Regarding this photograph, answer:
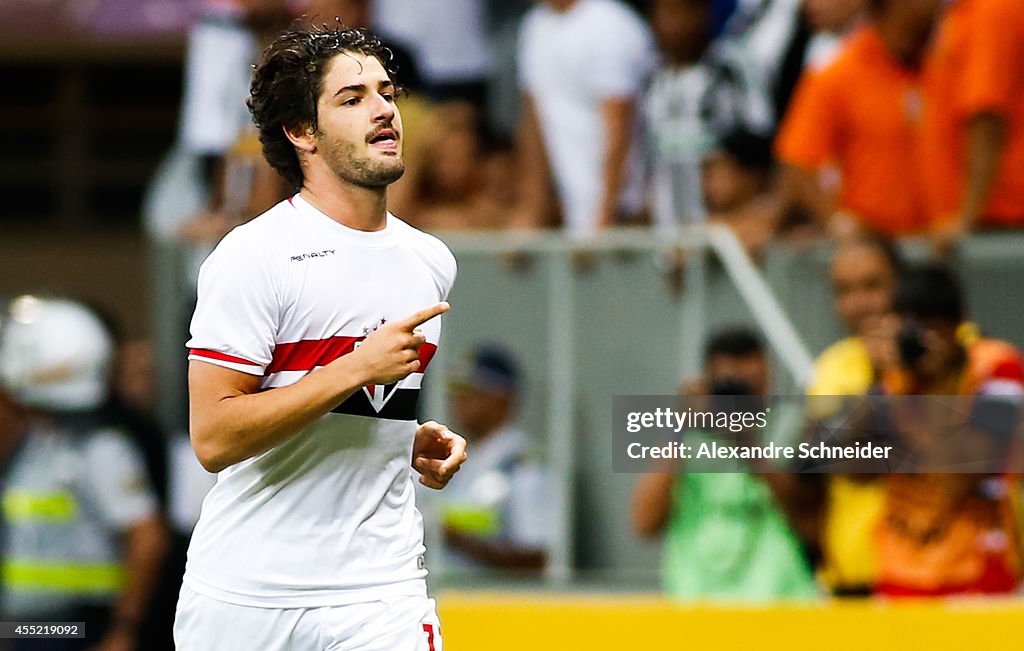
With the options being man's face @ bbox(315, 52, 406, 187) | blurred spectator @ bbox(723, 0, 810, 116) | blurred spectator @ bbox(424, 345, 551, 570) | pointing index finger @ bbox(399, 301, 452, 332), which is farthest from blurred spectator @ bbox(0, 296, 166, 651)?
pointing index finger @ bbox(399, 301, 452, 332)

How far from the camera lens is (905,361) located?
6.50 m

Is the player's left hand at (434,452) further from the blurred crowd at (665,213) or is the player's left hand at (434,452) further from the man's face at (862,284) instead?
the man's face at (862,284)

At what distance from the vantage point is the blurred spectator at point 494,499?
7578 millimetres

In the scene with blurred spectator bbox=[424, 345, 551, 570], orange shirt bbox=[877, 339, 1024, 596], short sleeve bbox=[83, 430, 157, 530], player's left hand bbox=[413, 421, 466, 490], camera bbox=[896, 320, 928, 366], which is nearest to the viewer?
player's left hand bbox=[413, 421, 466, 490]

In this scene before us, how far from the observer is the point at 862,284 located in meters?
6.91

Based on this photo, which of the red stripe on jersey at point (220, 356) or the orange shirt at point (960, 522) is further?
the orange shirt at point (960, 522)

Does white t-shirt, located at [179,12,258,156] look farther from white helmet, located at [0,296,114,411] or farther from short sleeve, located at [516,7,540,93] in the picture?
short sleeve, located at [516,7,540,93]

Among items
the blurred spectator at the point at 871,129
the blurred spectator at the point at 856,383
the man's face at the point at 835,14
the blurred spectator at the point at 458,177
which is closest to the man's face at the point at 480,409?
the blurred spectator at the point at 458,177

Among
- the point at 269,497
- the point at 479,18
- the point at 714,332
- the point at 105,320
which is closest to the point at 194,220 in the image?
the point at 105,320

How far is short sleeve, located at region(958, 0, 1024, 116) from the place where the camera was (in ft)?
23.3

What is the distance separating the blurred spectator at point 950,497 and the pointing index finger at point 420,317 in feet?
9.38

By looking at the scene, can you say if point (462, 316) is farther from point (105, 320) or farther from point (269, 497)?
point (269, 497)

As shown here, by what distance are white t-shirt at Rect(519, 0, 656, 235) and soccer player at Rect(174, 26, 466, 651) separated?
3.95 m

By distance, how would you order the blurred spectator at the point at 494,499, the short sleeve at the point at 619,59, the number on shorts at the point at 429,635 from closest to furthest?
the number on shorts at the point at 429,635
the blurred spectator at the point at 494,499
the short sleeve at the point at 619,59
